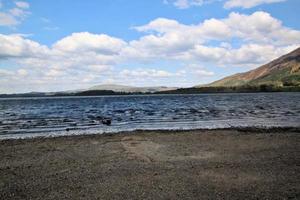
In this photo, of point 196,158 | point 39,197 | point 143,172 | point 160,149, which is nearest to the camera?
point 39,197

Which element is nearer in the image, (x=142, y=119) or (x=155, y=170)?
(x=155, y=170)

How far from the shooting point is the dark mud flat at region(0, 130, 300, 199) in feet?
36.2

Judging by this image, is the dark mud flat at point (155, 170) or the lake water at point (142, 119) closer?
the dark mud flat at point (155, 170)

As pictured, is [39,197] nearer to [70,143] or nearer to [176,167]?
[176,167]

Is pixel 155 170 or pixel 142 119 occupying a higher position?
pixel 155 170

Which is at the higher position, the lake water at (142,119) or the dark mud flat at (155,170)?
the dark mud flat at (155,170)

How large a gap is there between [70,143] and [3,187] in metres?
11.4

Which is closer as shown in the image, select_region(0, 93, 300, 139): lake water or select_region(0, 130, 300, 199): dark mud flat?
select_region(0, 130, 300, 199): dark mud flat

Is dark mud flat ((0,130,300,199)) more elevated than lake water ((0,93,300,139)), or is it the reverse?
dark mud flat ((0,130,300,199))

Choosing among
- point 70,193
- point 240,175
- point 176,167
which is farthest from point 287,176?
point 70,193

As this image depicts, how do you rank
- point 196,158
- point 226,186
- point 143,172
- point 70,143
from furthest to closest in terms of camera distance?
point 70,143 < point 196,158 < point 143,172 < point 226,186

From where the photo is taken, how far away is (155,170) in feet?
46.2

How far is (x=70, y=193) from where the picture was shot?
11109 millimetres

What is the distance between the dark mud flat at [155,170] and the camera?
11039mm
